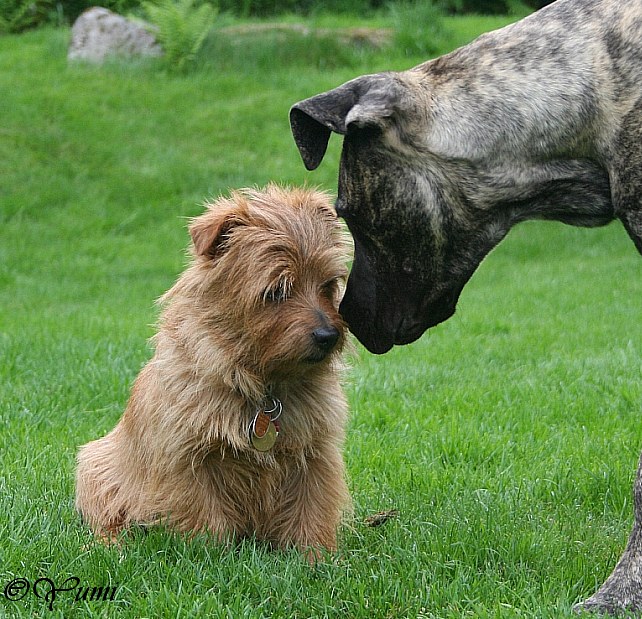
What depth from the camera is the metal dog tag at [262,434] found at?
13.5 feet

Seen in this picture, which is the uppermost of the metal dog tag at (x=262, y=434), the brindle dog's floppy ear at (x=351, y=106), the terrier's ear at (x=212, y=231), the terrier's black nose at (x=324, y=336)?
the brindle dog's floppy ear at (x=351, y=106)

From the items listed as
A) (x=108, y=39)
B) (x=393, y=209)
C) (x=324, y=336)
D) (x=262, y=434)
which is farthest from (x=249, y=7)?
(x=324, y=336)

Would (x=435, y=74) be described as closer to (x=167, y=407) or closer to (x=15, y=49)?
(x=167, y=407)

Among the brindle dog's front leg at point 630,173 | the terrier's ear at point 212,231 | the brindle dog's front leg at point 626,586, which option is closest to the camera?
the brindle dog's front leg at point 626,586

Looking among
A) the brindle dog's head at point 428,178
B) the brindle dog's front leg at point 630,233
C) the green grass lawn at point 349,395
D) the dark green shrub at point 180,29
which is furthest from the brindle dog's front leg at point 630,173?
the dark green shrub at point 180,29

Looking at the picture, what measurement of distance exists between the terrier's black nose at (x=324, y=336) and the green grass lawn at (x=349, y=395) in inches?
34.2

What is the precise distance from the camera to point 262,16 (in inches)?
872

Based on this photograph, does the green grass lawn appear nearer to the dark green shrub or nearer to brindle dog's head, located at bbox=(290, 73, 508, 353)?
brindle dog's head, located at bbox=(290, 73, 508, 353)

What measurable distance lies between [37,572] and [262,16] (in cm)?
1982

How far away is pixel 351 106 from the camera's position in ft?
12.5

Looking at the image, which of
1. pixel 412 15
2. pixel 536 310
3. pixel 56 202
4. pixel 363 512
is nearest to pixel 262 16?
pixel 412 15

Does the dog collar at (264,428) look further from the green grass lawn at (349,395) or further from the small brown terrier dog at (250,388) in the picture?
the green grass lawn at (349,395)

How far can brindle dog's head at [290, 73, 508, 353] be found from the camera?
3.82 meters

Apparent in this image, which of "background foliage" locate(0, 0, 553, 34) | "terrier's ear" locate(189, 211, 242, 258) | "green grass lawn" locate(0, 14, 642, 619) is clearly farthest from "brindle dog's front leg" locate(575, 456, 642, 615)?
"background foliage" locate(0, 0, 553, 34)
